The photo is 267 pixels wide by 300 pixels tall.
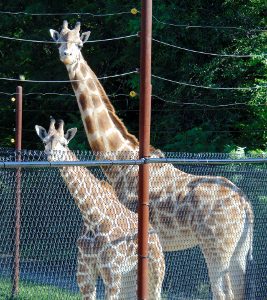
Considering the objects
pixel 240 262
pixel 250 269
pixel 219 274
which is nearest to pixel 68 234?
pixel 219 274

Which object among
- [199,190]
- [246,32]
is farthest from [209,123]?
[199,190]

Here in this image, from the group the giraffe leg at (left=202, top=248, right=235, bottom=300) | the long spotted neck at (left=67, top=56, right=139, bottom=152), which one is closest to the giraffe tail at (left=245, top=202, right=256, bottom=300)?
the giraffe leg at (left=202, top=248, right=235, bottom=300)

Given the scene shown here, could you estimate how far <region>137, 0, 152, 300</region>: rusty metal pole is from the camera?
6.82 metres

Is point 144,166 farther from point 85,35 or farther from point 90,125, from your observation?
point 85,35

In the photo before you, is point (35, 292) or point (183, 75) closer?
point (35, 292)

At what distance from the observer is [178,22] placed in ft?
56.5

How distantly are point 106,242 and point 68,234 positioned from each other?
3.12 feet

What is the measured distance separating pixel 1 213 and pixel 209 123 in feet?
32.8

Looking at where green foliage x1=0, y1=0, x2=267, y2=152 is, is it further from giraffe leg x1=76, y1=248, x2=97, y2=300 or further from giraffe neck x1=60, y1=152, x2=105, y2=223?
giraffe leg x1=76, y1=248, x2=97, y2=300

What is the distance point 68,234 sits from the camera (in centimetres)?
695

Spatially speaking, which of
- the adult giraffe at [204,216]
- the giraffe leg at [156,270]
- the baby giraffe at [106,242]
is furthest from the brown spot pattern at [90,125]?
the giraffe leg at [156,270]

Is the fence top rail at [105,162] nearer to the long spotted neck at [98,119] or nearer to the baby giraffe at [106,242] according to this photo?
the baby giraffe at [106,242]

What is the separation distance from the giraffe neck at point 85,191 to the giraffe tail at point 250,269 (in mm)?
1579

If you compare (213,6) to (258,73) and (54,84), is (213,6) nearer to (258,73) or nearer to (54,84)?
(258,73)
